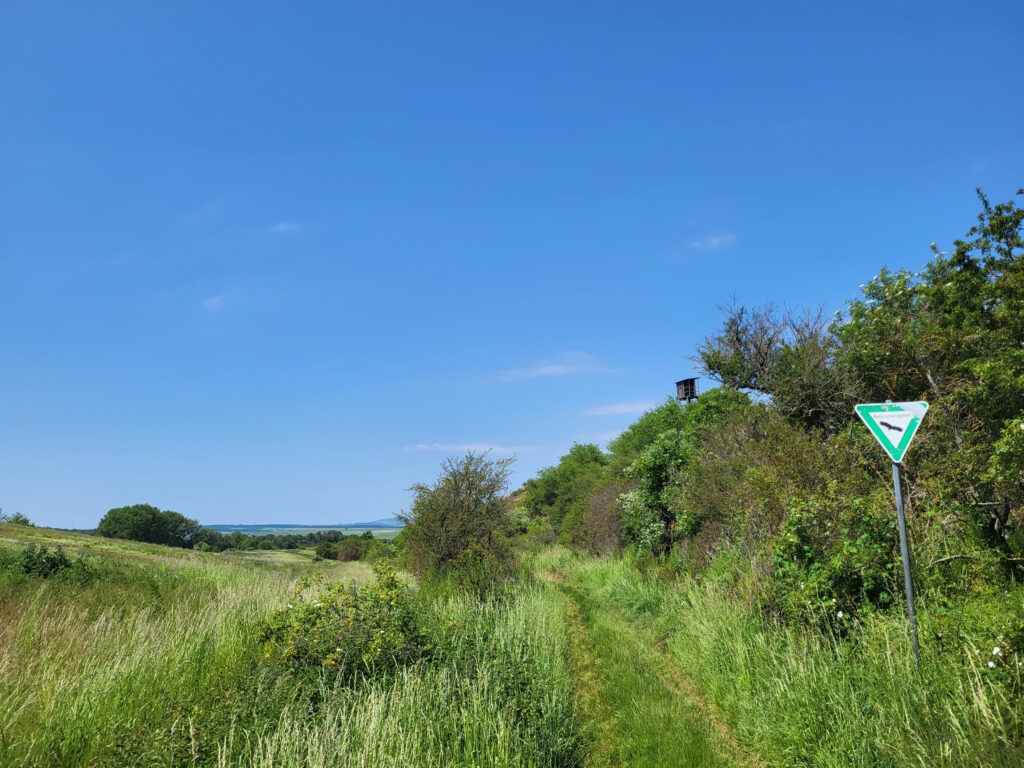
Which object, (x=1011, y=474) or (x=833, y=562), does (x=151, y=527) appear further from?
(x=1011, y=474)

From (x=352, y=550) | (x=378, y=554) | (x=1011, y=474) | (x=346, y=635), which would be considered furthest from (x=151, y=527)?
(x=1011, y=474)

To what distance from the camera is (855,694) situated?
583 centimetres

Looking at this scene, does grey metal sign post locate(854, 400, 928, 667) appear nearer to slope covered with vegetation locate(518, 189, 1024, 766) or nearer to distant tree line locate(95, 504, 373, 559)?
slope covered with vegetation locate(518, 189, 1024, 766)

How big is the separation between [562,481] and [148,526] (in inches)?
2409

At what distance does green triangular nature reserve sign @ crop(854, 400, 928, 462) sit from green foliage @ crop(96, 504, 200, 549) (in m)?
83.9

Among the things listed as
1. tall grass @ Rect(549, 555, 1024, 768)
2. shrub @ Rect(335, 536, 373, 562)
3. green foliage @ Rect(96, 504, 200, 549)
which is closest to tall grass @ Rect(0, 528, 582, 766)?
tall grass @ Rect(549, 555, 1024, 768)

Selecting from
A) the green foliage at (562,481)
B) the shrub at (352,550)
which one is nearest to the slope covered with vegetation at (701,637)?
the green foliage at (562,481)

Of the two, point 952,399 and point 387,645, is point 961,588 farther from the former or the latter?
point 387,645

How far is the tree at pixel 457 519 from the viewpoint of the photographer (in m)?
16.9

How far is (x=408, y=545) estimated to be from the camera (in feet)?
58.8

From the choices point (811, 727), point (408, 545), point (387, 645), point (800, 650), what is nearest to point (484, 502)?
point (408, 545)

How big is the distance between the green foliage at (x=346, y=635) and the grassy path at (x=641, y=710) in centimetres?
281

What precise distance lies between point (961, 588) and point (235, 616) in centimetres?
1091

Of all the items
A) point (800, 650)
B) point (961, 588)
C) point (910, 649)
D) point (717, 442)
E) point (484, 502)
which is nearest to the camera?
point (910, 649)
